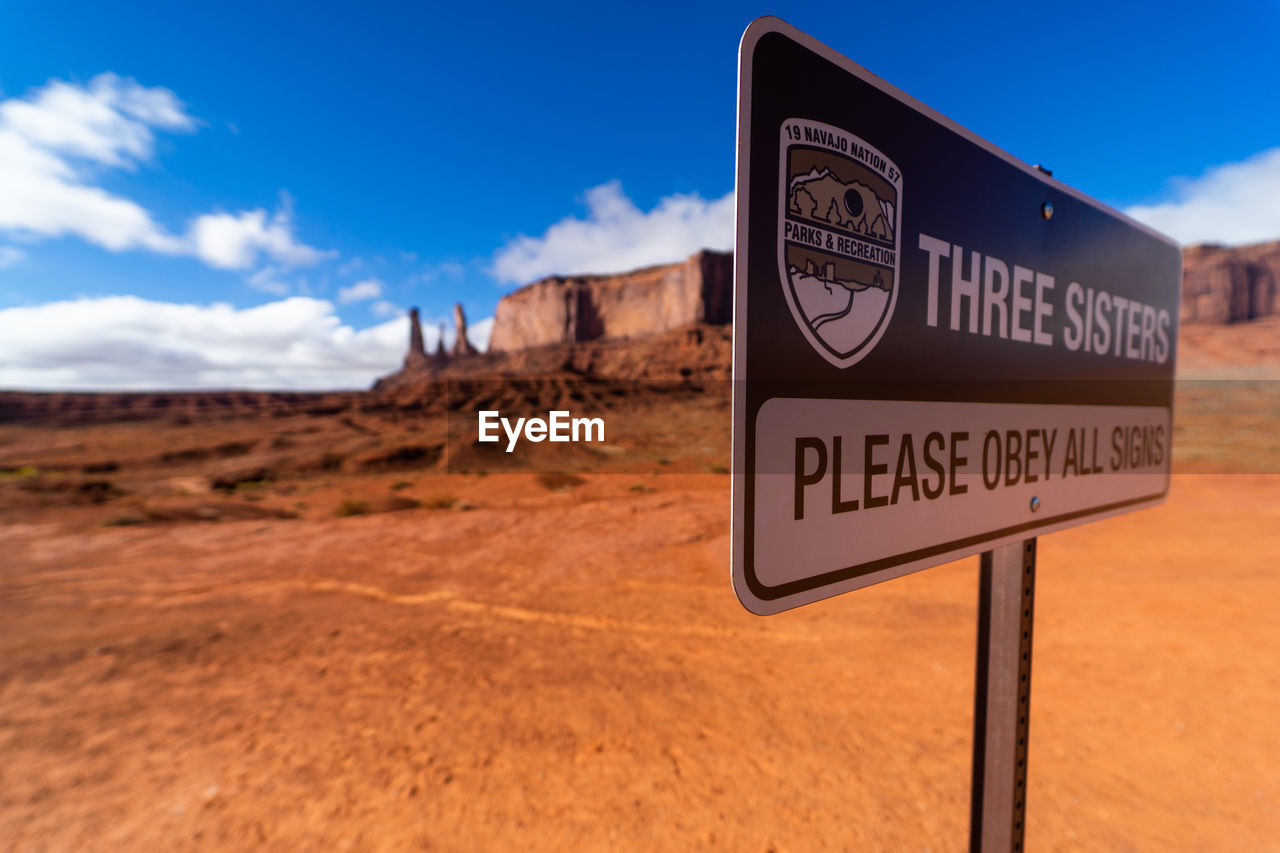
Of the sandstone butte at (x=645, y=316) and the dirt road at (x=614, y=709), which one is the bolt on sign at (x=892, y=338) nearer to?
the dirt road at (x=614, y=709)

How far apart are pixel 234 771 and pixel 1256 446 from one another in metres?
29.0

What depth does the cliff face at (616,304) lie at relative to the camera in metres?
63.4

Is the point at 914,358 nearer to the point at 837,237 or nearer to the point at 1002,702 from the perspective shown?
the point at 837,237

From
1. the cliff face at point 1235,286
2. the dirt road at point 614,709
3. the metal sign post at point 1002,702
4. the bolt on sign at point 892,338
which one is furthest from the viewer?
the cliff face at point 1235,286

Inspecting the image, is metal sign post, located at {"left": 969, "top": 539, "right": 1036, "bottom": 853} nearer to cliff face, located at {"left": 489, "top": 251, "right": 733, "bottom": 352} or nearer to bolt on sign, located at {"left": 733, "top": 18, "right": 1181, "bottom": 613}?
bolt on sign, located at {"left": 733, "top": 18, "right": 1181, "bottom": 613}

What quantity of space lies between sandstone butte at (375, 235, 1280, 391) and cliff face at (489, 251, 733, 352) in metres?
0.13

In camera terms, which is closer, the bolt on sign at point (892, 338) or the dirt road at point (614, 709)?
the bolt on sign at point (892, 338)

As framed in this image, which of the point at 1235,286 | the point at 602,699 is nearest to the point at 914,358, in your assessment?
the point at 602,699

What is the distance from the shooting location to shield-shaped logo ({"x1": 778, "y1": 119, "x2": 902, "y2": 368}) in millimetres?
776

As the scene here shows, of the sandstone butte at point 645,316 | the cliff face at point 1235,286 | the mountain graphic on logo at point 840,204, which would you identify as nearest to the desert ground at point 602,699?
the mountain graphic on logo at point 840,204

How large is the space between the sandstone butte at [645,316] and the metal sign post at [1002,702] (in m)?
A: 43.8

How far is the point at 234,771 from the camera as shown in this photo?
3.23 metres

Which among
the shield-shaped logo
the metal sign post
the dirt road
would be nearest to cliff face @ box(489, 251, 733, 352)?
the dirt road

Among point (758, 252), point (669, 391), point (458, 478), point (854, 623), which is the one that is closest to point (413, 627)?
point (854, 623)
